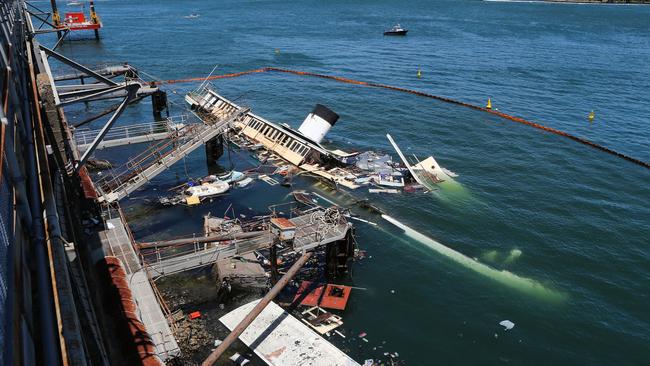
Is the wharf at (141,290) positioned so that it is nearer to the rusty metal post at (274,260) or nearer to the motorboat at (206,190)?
the rusty metal post at (274,260)

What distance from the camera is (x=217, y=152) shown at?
44250 mm

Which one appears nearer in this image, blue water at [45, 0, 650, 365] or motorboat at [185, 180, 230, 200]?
blue water at [45, 0, 650, 365]

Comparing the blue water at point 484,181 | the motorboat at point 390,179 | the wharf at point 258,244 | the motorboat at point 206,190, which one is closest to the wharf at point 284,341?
the blue water at point 484,181

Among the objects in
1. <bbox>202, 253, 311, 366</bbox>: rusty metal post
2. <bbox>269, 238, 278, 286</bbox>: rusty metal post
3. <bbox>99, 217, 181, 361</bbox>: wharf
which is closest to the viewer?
<bbox>99, 217, 181, 361</bbox>: wharf

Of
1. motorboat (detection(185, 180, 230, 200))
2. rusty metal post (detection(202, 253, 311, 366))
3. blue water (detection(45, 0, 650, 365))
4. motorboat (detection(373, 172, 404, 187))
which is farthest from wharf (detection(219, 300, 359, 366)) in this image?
motorboat (detection(373, 172, 404, 187))

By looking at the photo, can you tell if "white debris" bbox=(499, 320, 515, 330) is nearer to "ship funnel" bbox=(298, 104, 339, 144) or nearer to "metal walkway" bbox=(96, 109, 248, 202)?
"metal walkway" bbox=(96, 109, 248, 202)

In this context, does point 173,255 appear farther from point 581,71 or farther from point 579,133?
point 581,71

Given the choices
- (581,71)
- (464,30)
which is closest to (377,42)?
(464,30)

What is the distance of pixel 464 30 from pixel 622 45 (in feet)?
139

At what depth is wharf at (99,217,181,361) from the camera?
18.6 meters

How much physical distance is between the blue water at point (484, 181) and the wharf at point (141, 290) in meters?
8.35

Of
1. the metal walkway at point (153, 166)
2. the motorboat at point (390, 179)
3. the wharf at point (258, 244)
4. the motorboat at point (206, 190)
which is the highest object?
the metal walkway at point (153, 166)

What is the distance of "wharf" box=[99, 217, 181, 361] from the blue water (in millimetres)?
8351

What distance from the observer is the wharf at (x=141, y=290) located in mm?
18578
